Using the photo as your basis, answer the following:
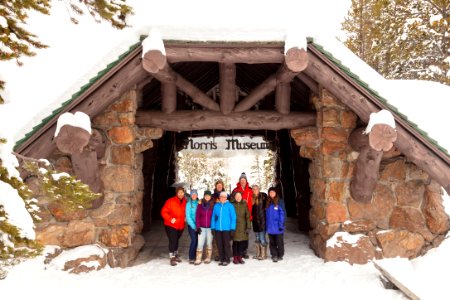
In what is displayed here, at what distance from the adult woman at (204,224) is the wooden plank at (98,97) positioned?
230cm

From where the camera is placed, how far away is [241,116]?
6719mm

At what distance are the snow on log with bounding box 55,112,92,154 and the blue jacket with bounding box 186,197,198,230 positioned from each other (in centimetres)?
224

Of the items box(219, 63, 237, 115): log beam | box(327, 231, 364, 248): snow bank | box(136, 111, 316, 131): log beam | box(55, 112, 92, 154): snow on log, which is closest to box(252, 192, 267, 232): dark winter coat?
box(327, 231, 364, 248): snow bank

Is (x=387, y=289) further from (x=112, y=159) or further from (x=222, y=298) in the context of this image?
(x=112, y=159)

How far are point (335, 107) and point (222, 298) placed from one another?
3665 mm

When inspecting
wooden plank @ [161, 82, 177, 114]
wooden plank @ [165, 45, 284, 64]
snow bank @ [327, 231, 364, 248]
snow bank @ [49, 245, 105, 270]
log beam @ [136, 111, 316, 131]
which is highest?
wooden plank @ [165, 45, 284, 64]

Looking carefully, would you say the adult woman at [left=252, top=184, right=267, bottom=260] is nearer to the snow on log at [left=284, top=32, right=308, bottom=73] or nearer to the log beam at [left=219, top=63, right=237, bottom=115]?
the log beam at [left=219, top=63, right=237, bottom=115]

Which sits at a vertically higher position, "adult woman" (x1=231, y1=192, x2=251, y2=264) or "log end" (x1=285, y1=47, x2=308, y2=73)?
"log end" (x1=285, y1=47, x2=308, y2=73)

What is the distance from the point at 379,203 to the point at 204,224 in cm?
307

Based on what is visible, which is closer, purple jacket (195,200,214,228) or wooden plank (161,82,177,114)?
wooden plank (161,82,177,114)

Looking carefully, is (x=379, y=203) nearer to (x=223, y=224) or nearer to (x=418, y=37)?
(x=223, y=224)

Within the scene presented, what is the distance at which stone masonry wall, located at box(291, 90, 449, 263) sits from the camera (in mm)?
6344

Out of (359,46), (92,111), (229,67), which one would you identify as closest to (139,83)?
(92,111)

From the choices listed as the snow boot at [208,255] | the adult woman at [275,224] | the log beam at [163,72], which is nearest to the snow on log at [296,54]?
the log beam at [163,72]
